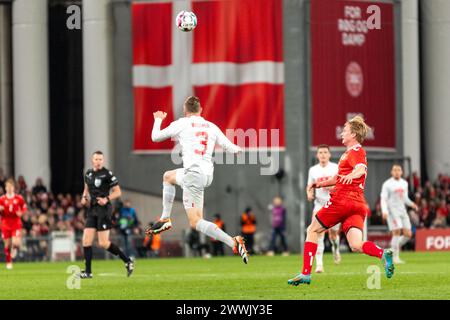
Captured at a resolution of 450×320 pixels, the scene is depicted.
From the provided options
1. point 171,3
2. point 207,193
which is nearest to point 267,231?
point 207,193

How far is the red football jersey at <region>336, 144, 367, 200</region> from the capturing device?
17547mm

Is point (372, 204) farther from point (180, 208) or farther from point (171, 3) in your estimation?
point (171, 3)

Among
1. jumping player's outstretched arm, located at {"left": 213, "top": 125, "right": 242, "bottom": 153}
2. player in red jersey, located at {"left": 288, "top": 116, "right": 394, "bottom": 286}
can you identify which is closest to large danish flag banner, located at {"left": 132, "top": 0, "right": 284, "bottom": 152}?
jumping player's outstretched arm, located at {"left": 213, "top": 125, "right": 242, "bottom": 153}

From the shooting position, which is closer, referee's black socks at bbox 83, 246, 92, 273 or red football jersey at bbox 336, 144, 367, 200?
red football jersey at bbox 336, 144, 367, 200

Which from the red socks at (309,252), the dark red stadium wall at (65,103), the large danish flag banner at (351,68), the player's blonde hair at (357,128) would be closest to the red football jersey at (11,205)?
the red socks at (309,252)

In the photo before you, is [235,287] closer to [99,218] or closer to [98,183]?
[99,218]

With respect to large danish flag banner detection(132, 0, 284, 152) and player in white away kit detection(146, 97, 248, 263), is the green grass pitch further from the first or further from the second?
large danish flag banner detection(132, 0, 284, 152)

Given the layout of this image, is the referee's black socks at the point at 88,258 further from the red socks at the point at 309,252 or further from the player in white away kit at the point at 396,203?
the player in white away kit at the point at 396,203

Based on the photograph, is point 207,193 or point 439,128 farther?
point 439,128

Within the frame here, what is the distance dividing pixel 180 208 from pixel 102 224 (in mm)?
23266

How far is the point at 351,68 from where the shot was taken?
46.8 m

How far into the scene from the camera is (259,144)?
46.0 metres

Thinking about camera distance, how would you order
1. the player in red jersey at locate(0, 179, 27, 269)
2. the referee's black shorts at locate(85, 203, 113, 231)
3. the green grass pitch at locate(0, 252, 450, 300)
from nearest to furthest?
1. the green grass pitch at locate(0, 252, 450, 300)
2. the referee's black shorts at locate(85, 203, 113, 231)
3. the player in red jersey at locate(0, 179, 27, 269)

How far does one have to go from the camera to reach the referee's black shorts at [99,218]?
23219mm
